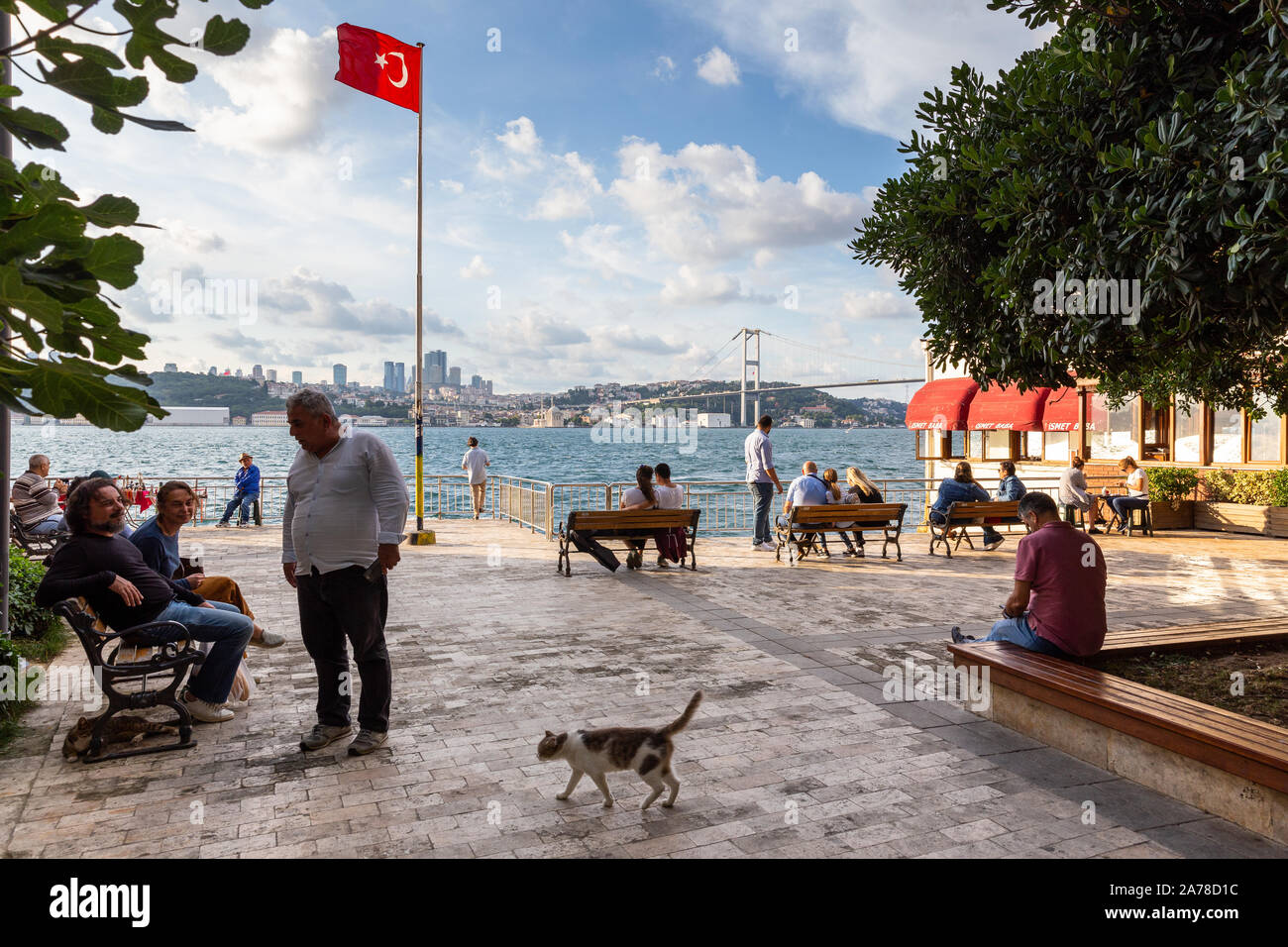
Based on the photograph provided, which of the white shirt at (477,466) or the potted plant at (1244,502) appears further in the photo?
the white shirt at (477,466)

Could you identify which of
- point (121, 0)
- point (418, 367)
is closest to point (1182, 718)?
point (121, 0)

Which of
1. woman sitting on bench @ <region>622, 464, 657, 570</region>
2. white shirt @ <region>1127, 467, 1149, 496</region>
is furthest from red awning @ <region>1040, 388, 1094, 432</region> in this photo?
woman sitting on bench @ <region>622, 464, 657, 570</region>

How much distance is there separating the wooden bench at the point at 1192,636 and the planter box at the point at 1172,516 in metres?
11.7

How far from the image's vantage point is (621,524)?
10648 millimetres

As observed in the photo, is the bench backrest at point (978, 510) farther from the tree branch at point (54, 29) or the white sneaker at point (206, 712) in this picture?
the tree branch at point (54, 29)

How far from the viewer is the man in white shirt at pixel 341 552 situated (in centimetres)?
441

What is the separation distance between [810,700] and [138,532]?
450 centimetres

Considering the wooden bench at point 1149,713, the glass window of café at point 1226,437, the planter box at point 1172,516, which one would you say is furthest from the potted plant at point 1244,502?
the wooden bench at point 1149,713

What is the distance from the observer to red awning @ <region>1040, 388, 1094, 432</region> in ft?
65.5

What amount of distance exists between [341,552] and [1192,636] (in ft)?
18.1

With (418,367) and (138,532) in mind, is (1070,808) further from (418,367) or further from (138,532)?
(418,367)

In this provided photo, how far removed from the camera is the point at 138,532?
534 centimetres
